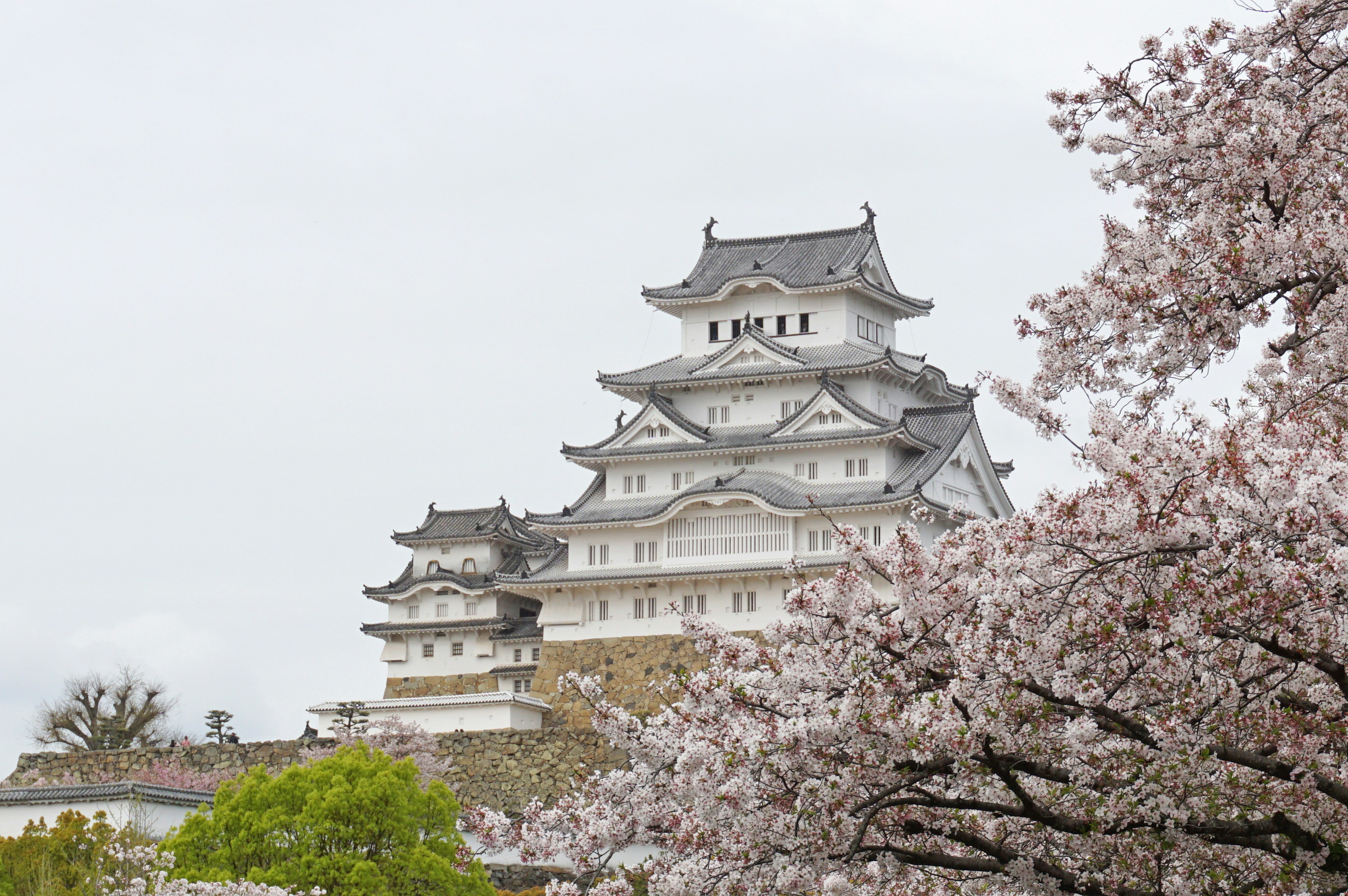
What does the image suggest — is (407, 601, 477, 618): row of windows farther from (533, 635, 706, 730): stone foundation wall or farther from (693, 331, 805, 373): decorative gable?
(693, 331, 805, 373): decorative gable

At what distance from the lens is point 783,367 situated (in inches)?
1772

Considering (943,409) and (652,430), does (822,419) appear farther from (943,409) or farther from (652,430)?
(652,430)

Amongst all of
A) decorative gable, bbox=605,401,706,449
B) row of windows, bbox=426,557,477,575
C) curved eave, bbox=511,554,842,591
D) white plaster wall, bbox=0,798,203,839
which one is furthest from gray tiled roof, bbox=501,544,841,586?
white plaster wall, bbox=0,798,203,839

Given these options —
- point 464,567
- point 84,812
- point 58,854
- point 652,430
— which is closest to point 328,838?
point 58,854

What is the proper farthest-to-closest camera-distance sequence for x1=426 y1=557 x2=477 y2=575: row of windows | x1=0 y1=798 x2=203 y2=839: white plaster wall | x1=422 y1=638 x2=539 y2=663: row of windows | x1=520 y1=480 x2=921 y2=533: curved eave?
x1=426 y1=557 x2=477 y2=575: row of windows < x1=422 y1=638 x2=539 y2=663: row of windows < x1=520 y1=480 x2=921 y2=533: curved eave < x1=0 y1=798 x2=203 y2=839: white plaster wall

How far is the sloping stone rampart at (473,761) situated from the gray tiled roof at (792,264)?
1376 centimetres

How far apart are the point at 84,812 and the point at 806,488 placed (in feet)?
67.9

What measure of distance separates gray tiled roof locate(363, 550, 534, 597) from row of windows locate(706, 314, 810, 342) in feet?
26.2

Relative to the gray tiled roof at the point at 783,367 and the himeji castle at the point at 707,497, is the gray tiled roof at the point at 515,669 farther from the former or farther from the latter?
the gray tiled roof at the point at 783,367

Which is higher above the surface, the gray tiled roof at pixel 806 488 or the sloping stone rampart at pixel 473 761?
the gray tiled roof at pixel 806 488

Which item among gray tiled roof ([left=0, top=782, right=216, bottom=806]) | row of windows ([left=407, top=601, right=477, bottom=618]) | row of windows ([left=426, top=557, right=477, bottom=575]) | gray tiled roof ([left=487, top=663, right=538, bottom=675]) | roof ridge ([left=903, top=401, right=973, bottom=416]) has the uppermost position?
roof ridge ([left=903, top=401, right=973, bottom=416])

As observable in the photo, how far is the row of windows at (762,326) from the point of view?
4700cm

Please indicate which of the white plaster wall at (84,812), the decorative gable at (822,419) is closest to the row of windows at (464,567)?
the decorative gable at (822,419)

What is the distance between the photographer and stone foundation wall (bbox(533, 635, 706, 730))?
4231 cm
